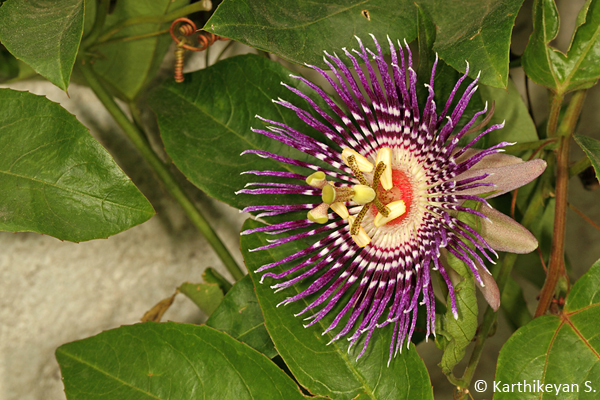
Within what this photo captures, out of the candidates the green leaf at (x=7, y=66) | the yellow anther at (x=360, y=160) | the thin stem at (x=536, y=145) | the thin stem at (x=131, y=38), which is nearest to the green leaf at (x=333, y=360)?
the yellow anther at (x=360, y=160)

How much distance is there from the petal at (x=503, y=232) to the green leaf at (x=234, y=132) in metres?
0.30

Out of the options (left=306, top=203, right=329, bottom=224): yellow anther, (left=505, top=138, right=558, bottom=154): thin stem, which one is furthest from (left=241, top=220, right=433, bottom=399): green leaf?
(left=505, top=138, right=558, bottom=154): thin stem

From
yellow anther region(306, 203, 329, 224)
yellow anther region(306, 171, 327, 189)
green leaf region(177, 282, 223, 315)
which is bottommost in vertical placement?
green leaf region(177, 282, 223, 315)

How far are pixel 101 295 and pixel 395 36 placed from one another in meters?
0.81

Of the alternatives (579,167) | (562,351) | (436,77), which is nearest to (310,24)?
(436,77)

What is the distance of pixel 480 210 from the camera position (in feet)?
2.68

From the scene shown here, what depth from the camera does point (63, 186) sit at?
808 mm

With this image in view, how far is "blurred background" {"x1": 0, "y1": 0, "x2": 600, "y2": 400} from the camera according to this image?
1.09m

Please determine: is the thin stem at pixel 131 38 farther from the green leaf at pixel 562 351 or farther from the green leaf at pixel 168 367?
the green leaf at pixel 562 351

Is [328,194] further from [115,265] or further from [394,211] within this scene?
[115,265]

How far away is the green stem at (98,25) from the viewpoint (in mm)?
Result: 1022

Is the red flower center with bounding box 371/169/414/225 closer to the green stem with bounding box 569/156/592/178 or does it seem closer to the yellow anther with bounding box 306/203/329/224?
the yellow anther with bounding box 306/203/329/224

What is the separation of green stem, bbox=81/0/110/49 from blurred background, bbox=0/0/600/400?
0.12m

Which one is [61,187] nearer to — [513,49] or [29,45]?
[29,45]
